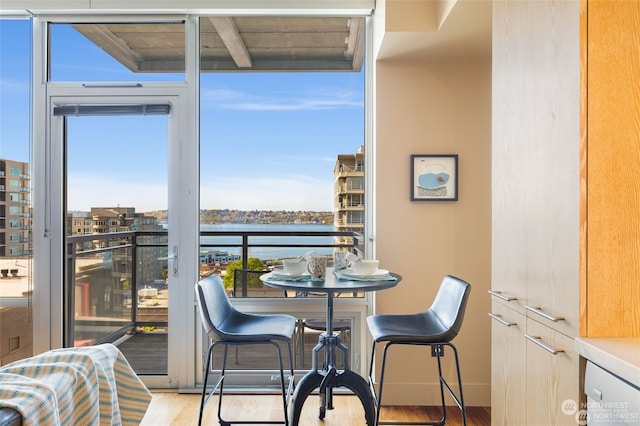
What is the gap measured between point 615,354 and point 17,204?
362cm

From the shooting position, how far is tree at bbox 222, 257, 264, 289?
333 centimetres

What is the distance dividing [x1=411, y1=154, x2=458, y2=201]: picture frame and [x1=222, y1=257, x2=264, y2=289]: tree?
1.19m

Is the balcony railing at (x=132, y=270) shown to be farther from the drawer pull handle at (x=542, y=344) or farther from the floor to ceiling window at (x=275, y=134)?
the drawer pull handle at (x=542, y=344)

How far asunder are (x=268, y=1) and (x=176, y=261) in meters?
1.91

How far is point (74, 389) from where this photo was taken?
56.4 inches

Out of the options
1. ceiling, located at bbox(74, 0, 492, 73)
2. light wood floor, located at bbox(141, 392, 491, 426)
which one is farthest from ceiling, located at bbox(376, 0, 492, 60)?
light wood floor, located at bbox(141, 392, 491, 426)

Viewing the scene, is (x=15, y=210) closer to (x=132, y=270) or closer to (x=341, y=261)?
(x=132, y=270)

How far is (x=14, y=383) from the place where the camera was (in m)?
1.32

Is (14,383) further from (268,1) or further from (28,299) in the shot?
(268,1)

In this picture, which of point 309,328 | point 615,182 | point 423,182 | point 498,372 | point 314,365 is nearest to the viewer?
point 615,182

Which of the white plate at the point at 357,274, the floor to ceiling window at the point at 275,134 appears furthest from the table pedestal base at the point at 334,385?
the floor to ceiling window at the point at 275,134

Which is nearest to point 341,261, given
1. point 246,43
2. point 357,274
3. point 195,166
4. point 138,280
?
point 357,274

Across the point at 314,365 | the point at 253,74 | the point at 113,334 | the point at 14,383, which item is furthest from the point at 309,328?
the point at 14,383

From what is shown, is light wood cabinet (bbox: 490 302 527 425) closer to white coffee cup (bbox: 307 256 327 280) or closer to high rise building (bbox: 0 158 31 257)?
white coffee cup (bbox: 307 256 327 280)
